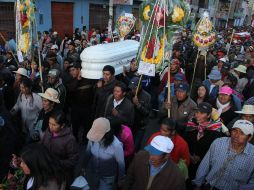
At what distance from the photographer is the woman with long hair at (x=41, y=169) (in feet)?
8.61

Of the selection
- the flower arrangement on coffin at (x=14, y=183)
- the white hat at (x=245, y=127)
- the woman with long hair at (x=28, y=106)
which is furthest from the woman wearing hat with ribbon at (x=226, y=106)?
the flower arrangement on coffin at (x=14, y=183)

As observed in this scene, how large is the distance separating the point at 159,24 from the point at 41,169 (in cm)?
318

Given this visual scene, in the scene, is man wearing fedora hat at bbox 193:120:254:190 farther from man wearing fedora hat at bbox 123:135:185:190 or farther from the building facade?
the building facade

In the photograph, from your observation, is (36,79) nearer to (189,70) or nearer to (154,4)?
(154,4)

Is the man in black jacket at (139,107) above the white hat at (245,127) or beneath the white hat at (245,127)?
beneath

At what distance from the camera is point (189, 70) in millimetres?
9492

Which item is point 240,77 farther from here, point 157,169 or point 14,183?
point 14,183

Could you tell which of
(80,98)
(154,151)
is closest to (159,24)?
(80,98)

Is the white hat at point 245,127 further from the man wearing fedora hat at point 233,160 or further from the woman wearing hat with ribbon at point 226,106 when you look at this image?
the woman wearing hat with ribbon at point 226,106

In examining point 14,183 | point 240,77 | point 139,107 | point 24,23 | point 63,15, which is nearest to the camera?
point 14,183

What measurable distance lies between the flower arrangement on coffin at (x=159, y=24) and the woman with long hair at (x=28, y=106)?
1.87 meters

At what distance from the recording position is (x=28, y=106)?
4.69 meters

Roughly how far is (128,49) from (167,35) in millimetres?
3959

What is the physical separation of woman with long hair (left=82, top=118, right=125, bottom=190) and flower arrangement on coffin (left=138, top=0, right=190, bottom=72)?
203 centimetres
